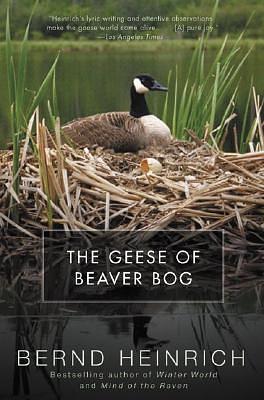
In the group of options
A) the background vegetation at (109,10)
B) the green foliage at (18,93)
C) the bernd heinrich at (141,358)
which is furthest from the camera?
the background vegetation at (109,10)

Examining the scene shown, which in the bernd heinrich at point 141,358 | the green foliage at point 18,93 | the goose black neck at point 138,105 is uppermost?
the green foliage at point 18,93

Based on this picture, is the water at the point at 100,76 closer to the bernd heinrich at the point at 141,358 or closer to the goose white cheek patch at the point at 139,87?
the goose white cheek patch at the point at 139,87

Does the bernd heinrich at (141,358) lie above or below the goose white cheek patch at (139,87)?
below

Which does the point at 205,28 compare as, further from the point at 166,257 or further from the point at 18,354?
the point at 18,354

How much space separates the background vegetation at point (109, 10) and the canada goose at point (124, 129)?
0.38 m

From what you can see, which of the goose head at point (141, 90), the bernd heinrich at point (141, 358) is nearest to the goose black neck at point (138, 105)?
the goose head at point (141, 90)

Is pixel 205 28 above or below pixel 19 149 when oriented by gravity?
above

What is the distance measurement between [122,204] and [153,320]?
0.51 meters

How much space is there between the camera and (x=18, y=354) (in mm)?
3262

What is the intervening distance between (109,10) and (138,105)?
0.64m

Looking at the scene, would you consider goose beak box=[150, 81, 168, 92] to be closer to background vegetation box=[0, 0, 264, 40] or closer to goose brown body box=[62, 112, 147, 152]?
goose brown body box=[62, 112, 147, 152]

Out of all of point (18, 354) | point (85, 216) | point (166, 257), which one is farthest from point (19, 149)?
point (18, 354)

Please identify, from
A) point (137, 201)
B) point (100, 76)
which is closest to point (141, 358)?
point (137, 201)

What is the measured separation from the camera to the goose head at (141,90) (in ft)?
14.5
